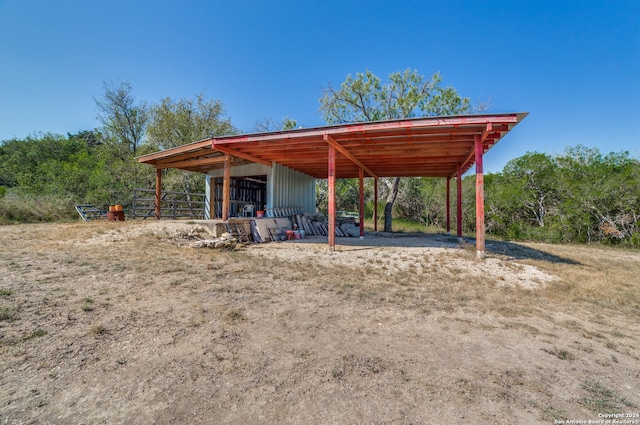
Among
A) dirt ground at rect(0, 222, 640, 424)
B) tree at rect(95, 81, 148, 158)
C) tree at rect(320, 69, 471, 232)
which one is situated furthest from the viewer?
tree at rect(95, 81, 148, 158)

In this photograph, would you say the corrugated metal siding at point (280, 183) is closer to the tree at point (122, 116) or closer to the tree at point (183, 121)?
the tree at point (183, 121)

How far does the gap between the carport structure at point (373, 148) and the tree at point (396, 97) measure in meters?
5.05

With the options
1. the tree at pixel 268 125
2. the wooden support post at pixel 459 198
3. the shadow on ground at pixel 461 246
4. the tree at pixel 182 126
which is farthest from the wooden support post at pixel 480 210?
the tree at pixel 182 126

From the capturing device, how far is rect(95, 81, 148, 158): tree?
60.4 feet

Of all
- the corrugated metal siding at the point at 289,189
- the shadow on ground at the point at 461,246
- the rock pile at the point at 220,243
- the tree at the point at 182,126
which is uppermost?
the tree at the point at 182,126

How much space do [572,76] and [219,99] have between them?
19.5 meters

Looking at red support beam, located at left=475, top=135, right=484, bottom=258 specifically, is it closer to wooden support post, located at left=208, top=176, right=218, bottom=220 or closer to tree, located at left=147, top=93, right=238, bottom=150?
wooden support post, located at left=208, top=176, right=218, bottom=220

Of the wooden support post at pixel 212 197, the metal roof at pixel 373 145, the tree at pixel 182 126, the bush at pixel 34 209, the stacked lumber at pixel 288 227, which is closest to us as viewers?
the metal roof at pixel 373 145

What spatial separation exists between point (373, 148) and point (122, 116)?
65.6 ft

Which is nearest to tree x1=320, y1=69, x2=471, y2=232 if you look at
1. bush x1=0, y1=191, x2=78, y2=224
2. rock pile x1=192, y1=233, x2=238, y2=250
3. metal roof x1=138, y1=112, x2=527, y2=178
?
metal roof x1=138, y1=112, x2=527, y2=178

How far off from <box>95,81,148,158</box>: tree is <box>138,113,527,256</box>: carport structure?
11.5 metres

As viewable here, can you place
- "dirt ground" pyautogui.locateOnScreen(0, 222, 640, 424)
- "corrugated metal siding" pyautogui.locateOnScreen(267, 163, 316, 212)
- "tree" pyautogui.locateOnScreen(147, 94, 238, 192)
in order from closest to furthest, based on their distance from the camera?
"dirt ground" pyautogui.locateOnScreen(0, 222, 640, 424)
"corrugated metal siding" pyautogui.locateOnScreen(267, 163, 316, 212)
"tree" pyautogui.locateOnScreen(147, 94, 238, 192)

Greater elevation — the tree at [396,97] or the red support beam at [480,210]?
the tree at [396,97]

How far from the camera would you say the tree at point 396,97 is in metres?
14.9
